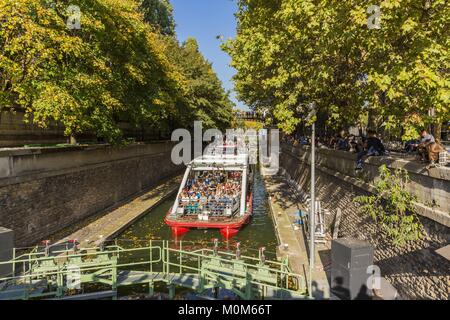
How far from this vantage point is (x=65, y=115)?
50.2ft

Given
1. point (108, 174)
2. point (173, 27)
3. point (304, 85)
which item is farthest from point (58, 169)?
point (173, 27)

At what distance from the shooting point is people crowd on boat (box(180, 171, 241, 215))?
64.8 feet

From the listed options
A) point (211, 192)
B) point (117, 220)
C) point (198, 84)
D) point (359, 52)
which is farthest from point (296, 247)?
point (198, 84)

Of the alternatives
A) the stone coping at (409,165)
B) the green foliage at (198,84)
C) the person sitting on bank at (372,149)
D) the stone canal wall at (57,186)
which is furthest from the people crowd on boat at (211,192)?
the green foliage at (198,84)

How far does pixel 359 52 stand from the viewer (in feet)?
56.7

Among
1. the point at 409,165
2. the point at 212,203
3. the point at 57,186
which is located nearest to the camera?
the point at 409,165

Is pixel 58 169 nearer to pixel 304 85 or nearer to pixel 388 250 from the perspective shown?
pixel 304 85

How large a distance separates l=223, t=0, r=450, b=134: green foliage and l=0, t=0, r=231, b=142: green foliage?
629 cm

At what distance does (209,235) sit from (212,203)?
1.70 metres

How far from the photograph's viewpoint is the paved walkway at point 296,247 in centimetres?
1187

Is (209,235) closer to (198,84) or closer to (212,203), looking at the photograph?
(212,203)

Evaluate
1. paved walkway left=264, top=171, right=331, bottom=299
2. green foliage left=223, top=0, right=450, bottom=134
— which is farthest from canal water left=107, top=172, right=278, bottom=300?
green foliage left=223, top=0, right=450, bottom=134

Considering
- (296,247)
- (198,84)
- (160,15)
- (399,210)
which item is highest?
(160,15)
